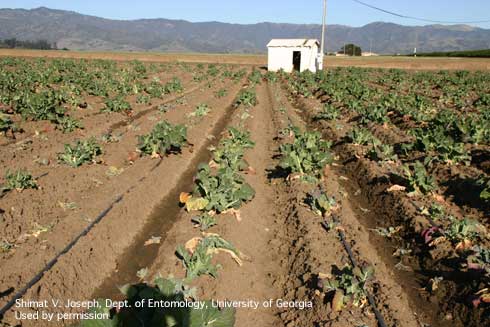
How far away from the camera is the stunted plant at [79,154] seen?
9.22 m

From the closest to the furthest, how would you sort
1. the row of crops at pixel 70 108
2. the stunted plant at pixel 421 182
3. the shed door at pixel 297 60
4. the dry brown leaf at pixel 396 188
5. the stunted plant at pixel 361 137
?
the stunted plant at pixel 421 182 < the dry brown leaf at pixel 396 188 < the row of crops at pixel 70 108 < the stunted plant at pixel 361 137 < the shed door at pixel 297 60

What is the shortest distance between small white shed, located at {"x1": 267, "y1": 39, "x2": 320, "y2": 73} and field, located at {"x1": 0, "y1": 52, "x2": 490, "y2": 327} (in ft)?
84.4

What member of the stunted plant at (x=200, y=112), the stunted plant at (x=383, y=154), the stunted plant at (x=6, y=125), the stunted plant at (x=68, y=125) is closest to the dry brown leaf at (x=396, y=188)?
the stunted plant at (x=383, y=154)

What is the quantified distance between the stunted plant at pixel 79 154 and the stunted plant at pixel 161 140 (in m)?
1.29

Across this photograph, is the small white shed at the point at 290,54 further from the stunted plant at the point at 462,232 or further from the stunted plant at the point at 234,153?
the stunted plant at the point at 462,232

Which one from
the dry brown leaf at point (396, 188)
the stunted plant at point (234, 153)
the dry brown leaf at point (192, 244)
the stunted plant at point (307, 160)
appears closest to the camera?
the dry brown leaf at point (192, 244)

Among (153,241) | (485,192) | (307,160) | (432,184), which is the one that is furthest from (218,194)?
(485,192)

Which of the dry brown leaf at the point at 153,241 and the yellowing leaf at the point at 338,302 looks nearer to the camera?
the yellowing leaf at the point at 338,302

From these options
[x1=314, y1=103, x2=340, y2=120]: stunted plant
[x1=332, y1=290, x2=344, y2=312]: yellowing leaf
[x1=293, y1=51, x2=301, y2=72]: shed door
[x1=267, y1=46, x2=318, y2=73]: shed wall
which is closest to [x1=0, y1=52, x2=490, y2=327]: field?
[x1=332, y1=290, x2=344, y2=312]: yellowing leaf

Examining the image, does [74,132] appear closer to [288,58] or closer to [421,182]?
[421,182]

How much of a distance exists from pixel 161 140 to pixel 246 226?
4.50m

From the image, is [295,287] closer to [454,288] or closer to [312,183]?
[454,288]

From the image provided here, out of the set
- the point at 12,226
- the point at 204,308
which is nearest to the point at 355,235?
the point at 204,308

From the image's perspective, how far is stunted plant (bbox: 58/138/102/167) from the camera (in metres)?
9.22
